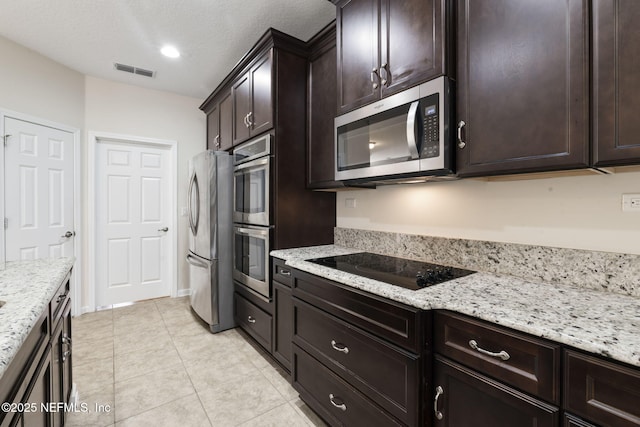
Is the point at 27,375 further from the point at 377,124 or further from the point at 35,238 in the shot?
the point at 35,238

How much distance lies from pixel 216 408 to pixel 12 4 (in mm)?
3245

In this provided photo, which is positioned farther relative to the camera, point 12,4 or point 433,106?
point 12,4

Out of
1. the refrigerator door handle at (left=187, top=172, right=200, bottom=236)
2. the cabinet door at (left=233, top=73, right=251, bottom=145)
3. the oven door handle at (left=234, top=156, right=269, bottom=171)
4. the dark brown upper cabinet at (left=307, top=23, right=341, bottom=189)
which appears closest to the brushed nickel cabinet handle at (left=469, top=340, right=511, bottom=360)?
the dark brown upper cabinet at (left=307, top=23, right=341, bottom=189)

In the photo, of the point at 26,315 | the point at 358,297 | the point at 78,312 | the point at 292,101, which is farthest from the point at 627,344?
the point at 78,312

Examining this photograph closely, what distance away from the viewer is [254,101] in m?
2.56

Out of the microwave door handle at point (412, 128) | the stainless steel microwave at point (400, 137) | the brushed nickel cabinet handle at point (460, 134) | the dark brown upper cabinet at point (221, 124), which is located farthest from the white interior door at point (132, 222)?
the brushed nickel cabinet handle at point (460, 134)

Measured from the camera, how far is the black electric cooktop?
1396 millimetres

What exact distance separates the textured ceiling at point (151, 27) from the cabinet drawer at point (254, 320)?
2351mm

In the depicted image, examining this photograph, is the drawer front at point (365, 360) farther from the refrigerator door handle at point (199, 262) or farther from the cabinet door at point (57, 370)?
the refrigerator door handle at point (199, 262)

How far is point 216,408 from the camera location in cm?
183

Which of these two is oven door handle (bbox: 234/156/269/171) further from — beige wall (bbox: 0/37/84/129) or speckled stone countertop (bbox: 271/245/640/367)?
beige wall (bbox: 0/37/84/129)

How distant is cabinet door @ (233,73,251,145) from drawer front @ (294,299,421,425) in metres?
1.73

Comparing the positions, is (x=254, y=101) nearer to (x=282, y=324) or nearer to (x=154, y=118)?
(x=282, y=324)

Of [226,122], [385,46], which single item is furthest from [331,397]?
[226,122]
